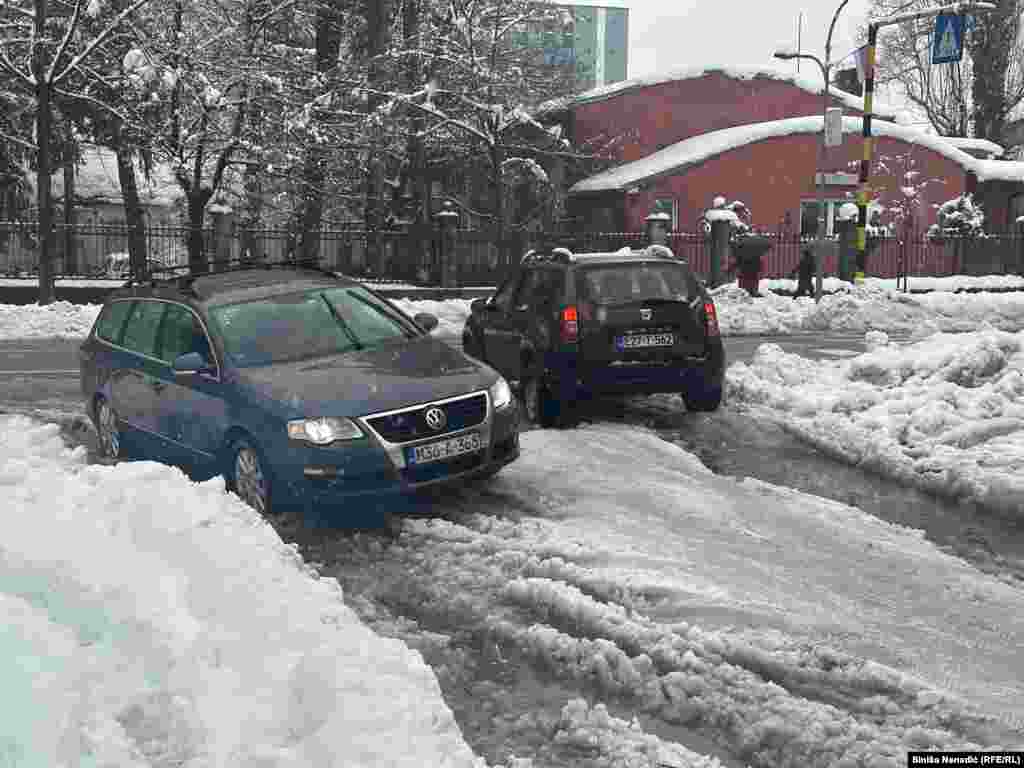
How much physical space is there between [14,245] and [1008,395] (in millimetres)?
22390

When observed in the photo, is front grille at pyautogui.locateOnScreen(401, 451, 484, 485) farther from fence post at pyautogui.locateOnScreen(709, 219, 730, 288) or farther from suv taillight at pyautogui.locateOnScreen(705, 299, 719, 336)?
fence post at pyautogui.locateOnScreen(709, 219, 730, 288)

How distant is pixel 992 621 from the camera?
5578mm

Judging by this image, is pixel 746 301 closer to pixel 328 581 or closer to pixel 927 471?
pixel 927 471

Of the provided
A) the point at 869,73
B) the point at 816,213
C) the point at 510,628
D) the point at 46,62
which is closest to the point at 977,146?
the point at 816,213

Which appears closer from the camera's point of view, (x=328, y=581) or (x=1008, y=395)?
(x=328, y=581)

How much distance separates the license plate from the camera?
10188 millimetres

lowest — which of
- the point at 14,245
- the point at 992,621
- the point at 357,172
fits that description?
the point at 992,621

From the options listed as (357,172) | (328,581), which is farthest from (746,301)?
(328,581)

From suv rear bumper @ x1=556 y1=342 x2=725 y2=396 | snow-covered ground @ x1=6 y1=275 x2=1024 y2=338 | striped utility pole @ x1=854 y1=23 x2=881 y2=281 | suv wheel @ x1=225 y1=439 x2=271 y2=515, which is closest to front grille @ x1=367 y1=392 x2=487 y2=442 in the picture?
suv wheel @ x1=225 y1=439 x2=271 y2=515

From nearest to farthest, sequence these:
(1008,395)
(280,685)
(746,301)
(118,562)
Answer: (280,685) < (118,562) < (1008,395) < (746,301)

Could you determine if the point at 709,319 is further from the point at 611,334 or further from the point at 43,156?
the point at 43,156

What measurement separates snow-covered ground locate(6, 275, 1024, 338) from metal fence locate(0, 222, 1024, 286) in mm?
2226

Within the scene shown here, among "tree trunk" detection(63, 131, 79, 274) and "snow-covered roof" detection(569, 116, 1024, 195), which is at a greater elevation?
"snow-covered roof" detection(569, 116, 1024, 195)

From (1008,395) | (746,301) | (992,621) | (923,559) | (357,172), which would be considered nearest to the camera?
(992,621)
